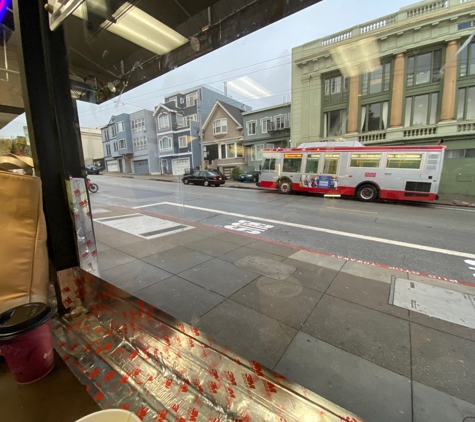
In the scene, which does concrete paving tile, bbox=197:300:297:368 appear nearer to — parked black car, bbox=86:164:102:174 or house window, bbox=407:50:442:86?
parked black car, bbox=86:164:102:174

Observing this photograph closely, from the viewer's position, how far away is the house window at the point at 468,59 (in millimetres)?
2217

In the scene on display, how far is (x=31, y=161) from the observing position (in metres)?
2.22

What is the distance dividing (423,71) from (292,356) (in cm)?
351

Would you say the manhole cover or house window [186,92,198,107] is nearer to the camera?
the manhole cover

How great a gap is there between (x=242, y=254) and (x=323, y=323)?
2028 mm

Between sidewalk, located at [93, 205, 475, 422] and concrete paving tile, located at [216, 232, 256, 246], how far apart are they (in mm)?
596

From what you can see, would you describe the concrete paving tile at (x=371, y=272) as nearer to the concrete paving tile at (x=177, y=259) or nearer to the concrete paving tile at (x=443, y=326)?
the concrete paving tile at (x=443, y=326)

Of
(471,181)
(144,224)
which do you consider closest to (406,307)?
(144,224)

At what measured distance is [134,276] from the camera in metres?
3.26

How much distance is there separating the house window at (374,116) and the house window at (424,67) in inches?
17.4

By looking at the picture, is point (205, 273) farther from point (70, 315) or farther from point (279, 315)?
point (70, 315)

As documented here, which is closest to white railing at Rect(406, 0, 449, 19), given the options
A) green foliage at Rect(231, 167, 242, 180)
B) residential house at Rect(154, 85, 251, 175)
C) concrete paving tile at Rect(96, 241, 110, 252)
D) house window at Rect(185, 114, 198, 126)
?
residential house at Rect(154, 85, 251, 175)

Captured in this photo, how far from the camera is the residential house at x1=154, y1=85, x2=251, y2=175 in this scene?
4.23 metres

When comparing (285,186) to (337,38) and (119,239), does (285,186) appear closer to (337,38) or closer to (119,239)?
(119,239)
